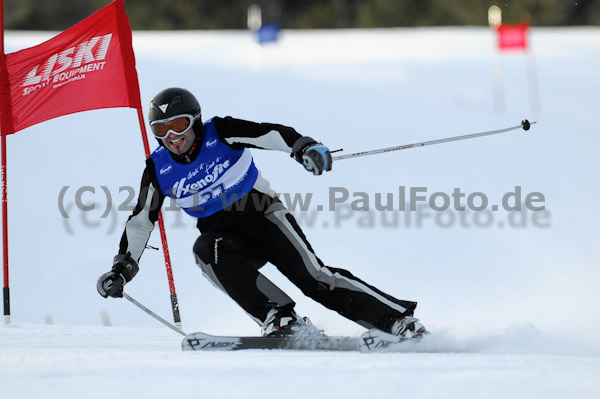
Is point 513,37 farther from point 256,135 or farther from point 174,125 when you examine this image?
point 174,125

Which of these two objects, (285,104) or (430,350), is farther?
(285,104)

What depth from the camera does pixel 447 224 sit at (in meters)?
7.71

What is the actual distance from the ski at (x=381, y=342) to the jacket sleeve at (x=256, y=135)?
1021 mm

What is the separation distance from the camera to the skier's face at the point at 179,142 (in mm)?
3925

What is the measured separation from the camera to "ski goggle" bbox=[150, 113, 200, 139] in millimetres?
3902

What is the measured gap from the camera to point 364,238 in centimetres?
762

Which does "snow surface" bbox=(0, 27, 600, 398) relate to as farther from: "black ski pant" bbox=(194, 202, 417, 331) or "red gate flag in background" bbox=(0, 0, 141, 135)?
"red gate flag in background" bbox=(0, 0, 141, 135)

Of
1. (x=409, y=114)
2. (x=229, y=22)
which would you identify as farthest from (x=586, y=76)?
→ (x=229, y=22)

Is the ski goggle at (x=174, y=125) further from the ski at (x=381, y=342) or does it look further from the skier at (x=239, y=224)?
the ski at (x=381, y=342)

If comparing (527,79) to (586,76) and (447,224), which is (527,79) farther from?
(447,224)

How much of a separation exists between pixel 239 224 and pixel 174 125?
63 cm

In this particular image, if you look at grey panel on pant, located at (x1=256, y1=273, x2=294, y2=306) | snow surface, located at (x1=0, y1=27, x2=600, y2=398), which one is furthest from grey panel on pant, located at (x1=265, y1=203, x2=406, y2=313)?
snow surface, located at (x1=0, y1=27, x2=600, y2=398)

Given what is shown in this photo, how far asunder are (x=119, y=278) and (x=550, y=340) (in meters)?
2.35

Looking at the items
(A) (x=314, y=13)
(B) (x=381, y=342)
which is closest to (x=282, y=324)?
(B) (x=381, y=342)
